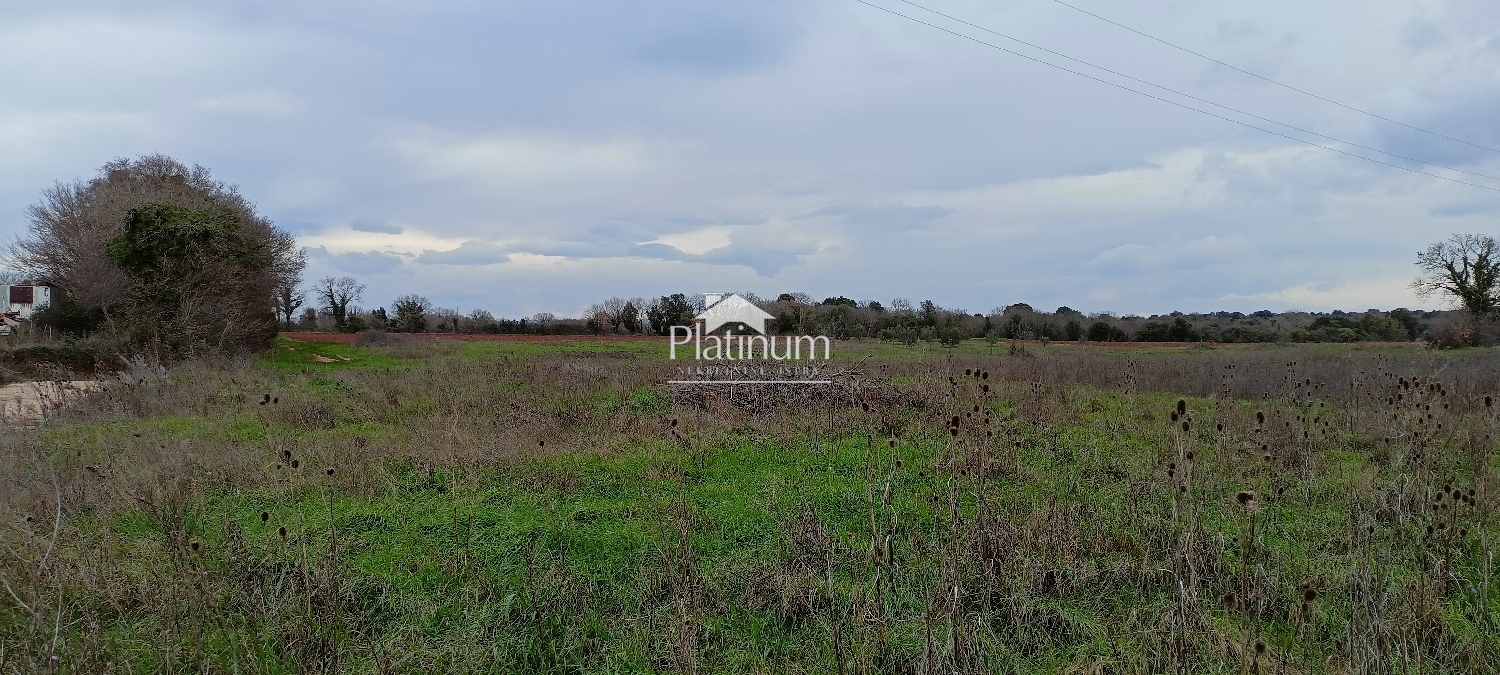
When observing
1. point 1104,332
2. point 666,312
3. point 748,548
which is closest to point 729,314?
point 666,312

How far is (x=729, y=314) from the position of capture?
74.4ft

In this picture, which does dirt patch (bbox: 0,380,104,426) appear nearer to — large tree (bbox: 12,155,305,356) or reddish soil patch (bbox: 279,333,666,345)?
large tree (bbox: 12,155,305,356)

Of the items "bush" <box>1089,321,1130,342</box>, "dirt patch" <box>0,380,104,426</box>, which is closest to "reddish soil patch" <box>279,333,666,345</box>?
"dirt patch" <box>0,380,104,426</box>

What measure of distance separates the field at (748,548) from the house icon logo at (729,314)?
37.8 feet

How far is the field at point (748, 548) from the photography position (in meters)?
3.22

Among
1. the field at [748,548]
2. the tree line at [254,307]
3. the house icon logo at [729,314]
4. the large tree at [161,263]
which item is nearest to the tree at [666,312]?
the tree line at [254,307]

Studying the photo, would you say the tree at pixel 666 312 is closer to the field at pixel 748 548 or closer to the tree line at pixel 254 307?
the tree line at pixel 254 307

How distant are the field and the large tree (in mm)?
10874

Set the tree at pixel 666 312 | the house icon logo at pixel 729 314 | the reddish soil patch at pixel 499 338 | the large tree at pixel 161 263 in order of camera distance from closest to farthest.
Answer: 1. the large tree at pixel 161 263
2. the house icon logo at pixel 729 314
3. the reddish soil patch at pixel 499 338
4. the tree at pixel 666 312

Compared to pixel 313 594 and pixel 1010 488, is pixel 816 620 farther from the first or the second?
pixel 1010 488

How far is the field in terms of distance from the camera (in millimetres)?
3219

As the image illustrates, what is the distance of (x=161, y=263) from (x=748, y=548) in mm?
19582

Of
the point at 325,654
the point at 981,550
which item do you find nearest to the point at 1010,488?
the point at 981,550

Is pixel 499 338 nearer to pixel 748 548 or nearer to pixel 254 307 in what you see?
pixel 254 307
